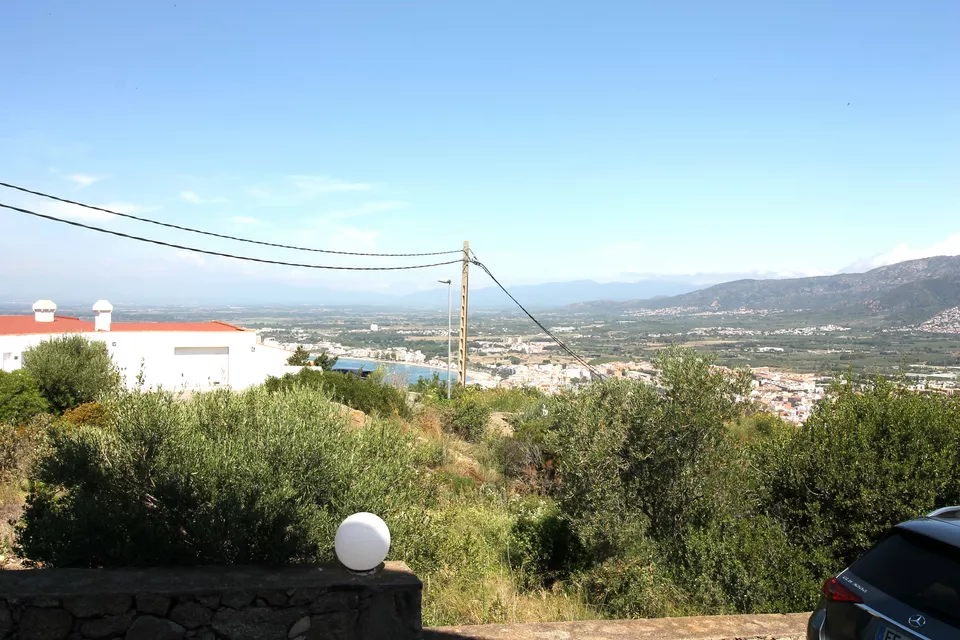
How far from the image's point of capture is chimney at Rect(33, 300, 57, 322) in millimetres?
25688

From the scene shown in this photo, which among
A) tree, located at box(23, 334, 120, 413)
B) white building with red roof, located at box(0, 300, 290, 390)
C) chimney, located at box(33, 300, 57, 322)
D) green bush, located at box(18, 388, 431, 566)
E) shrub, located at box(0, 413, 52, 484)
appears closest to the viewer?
green bush, located at box(18, 388, 431, 566)

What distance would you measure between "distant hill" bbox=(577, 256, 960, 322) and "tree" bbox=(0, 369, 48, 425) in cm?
4862

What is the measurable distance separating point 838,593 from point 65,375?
736 inches

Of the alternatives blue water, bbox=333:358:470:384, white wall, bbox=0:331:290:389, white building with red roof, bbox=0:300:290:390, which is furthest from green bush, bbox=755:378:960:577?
white building with red roof, bbox=0:300:290:390

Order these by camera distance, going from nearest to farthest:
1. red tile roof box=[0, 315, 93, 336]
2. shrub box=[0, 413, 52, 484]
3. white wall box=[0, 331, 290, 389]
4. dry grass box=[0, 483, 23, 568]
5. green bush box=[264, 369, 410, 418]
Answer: dry grass box=[0, 483, 23, 568], shrub box=[0, 413, 52, 484], green bush box=[264, 369, 410, 418], red tile roof box=[0, 315, 93, 336], white wall box=[0, 331, 290, 389]

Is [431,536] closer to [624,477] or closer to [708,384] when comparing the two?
[624,477]

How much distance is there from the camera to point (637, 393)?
818cm

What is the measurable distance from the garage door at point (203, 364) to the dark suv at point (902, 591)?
26357 millimetres

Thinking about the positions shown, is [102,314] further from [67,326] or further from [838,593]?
[838,593]

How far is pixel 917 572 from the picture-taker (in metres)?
3.05

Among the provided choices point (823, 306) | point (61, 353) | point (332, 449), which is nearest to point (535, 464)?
point (332, 449)

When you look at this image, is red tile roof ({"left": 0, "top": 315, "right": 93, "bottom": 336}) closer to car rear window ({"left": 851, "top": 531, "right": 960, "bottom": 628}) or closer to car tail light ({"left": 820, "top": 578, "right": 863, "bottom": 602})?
car tail light ({"left": 820, "top": 578, "right": 863, "bottom": 602})

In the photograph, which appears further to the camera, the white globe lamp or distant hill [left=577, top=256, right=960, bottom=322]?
distant hill [left=577, top=256, right=960, bottom=322]

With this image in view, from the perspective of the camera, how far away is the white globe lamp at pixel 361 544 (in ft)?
12.1
